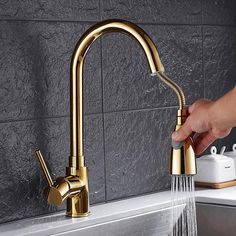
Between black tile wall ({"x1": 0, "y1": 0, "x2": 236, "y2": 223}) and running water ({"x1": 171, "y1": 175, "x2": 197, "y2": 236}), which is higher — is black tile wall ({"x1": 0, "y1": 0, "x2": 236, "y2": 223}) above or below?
above

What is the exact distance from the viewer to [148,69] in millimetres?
1942

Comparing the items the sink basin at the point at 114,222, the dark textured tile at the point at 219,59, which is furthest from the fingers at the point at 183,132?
the dark textured tile at the point at 219,59

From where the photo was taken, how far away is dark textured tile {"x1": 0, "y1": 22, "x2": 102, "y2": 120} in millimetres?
1616

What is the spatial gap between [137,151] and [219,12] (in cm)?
54

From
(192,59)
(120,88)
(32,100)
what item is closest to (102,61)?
(120,88)

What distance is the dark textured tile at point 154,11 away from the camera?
72.7 inches

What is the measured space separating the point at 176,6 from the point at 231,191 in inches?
20.0

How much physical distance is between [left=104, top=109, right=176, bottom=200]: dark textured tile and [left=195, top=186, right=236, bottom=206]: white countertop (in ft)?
0.41

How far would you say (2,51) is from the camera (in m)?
1.60

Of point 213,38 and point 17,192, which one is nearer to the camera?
point 17,192

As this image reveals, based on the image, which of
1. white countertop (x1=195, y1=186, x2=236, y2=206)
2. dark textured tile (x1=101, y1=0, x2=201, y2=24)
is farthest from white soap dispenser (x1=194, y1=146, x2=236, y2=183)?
dark textured tile (x1=101, y1=0, x2=201, y2=24)

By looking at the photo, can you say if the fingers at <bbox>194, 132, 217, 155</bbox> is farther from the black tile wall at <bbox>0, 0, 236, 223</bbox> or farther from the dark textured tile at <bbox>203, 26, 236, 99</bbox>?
the dark textured tile at <bbox>203, 26, 236, 99</bbox>

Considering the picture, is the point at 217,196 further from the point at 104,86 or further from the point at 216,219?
the point at 104,86

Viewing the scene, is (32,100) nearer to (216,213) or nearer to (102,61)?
(102,61)
